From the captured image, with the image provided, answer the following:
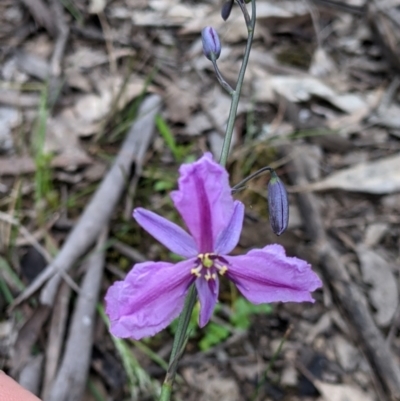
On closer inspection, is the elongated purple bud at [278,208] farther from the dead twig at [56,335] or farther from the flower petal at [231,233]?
the dead twig at [56,335]

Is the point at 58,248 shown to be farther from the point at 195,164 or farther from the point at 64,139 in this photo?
the point at 195,164

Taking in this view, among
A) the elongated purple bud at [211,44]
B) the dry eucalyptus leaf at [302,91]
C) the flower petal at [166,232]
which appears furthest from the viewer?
the dry eucalyptus leaf at [302,91]

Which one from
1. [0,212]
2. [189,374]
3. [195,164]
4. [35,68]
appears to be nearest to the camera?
[195,164]

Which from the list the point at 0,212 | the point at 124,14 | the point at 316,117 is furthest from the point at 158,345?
the point at 124,14

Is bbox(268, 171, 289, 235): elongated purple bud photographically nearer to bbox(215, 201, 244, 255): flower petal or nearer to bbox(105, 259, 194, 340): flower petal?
bbox(215, 201, 244, 255): flower petal

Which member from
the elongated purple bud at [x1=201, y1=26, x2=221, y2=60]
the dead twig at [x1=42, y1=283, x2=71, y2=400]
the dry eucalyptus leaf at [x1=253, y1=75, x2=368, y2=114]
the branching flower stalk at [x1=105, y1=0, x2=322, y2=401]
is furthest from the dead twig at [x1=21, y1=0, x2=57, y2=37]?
the branching flower stalk at [x1=105, y1=0, x2=322, y2=401]

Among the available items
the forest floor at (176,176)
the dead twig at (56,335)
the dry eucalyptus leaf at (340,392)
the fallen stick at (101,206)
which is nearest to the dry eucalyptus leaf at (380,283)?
the forest floor at (176,176)
